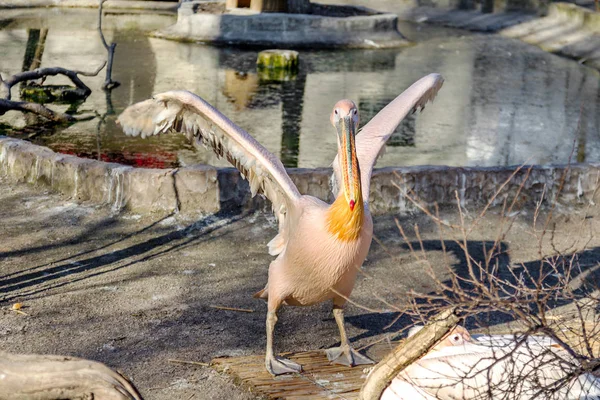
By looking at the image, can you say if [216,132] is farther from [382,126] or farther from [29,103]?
[29,103]

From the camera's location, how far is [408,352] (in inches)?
117

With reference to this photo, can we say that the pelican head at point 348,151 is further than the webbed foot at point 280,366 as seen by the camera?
No

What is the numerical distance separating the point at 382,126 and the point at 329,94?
733 cm

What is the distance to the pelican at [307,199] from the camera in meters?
4.28

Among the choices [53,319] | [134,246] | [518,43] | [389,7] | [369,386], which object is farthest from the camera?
[389,7]

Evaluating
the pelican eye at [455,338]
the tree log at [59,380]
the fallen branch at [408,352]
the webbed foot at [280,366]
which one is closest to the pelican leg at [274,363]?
the webbed foot at [280,366]

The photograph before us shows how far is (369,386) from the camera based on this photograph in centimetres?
314

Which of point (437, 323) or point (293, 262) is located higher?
point (437, 323)

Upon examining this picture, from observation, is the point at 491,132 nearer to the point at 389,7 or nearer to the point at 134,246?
the point at 134,246

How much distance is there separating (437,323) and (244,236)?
362cm

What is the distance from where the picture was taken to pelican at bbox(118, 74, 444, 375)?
428 cm

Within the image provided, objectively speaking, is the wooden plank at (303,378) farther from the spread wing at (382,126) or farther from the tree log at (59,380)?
the tree log at (59,380)

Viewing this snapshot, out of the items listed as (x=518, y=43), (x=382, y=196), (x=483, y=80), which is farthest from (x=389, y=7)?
(x=382, y=196)

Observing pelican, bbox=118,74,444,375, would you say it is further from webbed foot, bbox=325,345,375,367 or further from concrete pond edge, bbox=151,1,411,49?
concrete pond edge, bbox=151,1,411,49
